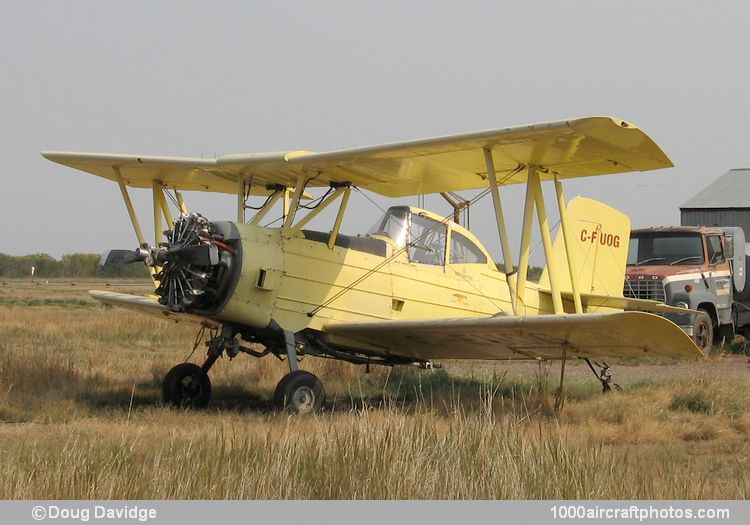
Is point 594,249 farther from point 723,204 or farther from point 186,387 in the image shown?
point 723,204

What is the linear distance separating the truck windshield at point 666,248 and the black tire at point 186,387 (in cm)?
1031

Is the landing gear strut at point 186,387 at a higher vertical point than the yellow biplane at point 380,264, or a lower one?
lower

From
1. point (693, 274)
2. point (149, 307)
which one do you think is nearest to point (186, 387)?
point (149, 307)

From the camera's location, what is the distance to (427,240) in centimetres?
1198

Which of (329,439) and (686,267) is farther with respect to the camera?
(686,267)

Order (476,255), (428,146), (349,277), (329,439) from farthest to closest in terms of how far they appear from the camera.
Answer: (476,255)
(349,277)
(428,146)
(329,439)

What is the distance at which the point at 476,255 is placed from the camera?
12531 millimetres

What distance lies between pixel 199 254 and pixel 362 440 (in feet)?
13.7

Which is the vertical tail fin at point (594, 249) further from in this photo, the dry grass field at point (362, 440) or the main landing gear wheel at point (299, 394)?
the main landing gear wheel at point (299, 394)

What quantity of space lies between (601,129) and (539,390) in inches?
160

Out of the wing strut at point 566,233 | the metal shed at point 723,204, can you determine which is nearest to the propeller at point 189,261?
the wing strut at point 566,233

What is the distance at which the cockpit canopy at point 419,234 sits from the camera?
11.8 metres

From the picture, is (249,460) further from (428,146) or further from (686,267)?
(686,267)

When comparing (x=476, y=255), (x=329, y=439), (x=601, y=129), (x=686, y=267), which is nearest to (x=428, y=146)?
(x=601, y=129)
